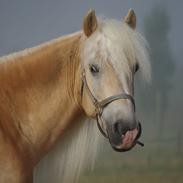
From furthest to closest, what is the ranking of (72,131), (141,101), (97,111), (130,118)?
(141,101) < (72,131) < (97,111) < (130,118)

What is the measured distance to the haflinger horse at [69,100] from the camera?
175cm

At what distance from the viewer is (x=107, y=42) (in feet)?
5.85

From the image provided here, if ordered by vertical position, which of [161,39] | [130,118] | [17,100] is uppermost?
[17,100]

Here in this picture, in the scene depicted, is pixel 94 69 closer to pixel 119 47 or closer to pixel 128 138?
pixel 119 47

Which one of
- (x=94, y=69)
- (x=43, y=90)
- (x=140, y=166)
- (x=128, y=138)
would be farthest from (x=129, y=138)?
(x=140, y=166)

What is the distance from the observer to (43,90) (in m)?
1.94

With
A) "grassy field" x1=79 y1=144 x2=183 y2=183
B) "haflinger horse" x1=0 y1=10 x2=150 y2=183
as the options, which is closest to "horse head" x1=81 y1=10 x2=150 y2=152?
"haflinger horse" x1=0 y1=10 x2=150 y2=183

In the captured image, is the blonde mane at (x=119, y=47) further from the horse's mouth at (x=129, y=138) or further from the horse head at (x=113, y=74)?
the horse's mouth at (x=129, y=138)

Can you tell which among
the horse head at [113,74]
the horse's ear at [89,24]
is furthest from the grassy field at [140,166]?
the horse's ear at [89,24]

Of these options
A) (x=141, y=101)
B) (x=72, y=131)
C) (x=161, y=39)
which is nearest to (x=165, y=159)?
(x=141, y=101)

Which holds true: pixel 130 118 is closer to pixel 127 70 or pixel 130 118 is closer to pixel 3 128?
pixel 127 70

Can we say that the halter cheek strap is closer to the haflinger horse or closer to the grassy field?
the haflinger horse

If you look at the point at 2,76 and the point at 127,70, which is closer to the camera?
the point at 127,70

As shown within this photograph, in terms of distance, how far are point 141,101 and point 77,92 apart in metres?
1.56
